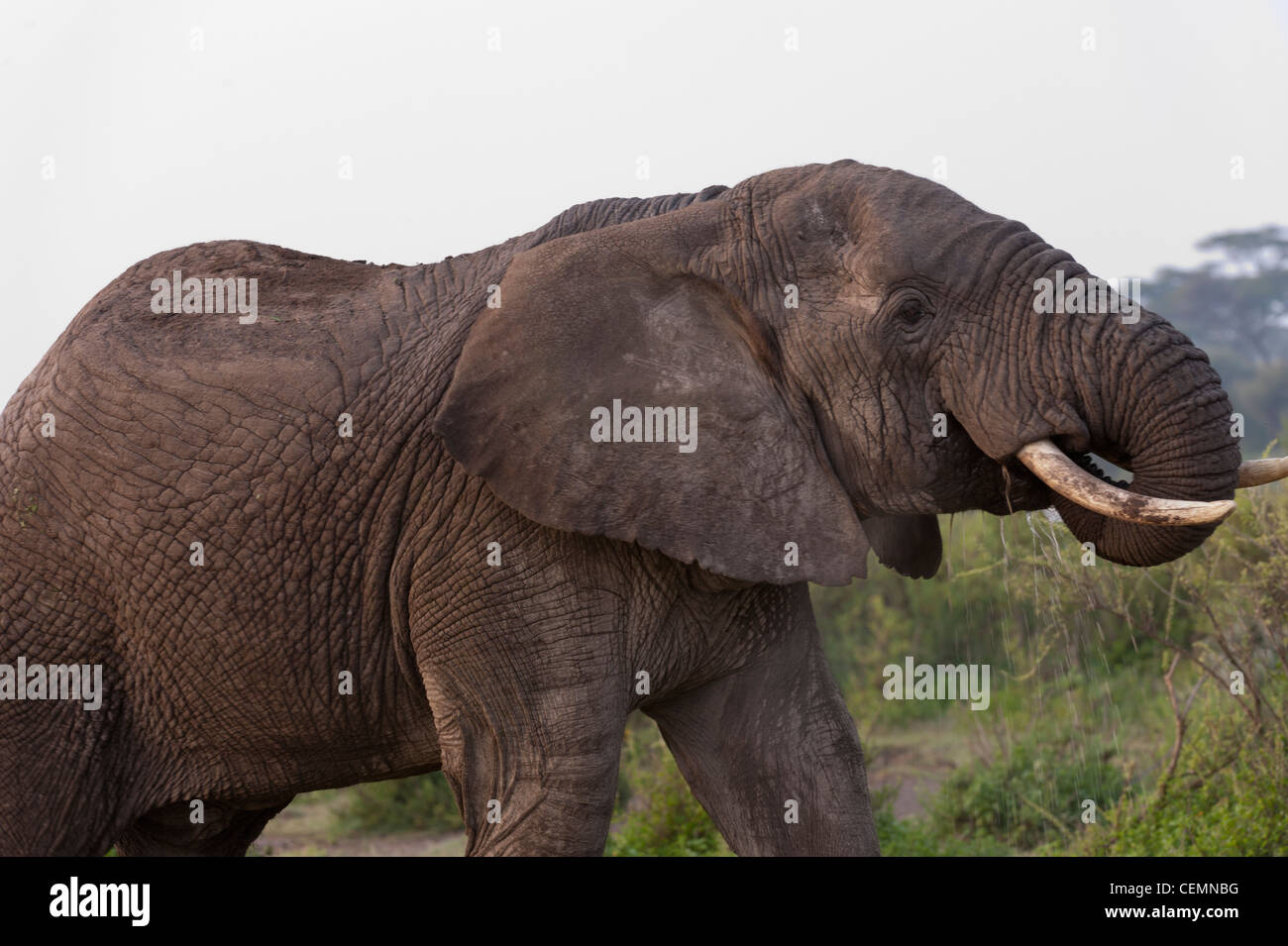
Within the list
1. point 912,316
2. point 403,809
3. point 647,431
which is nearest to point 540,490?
point 647,431

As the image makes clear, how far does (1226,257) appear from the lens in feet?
132

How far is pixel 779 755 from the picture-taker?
491 cm

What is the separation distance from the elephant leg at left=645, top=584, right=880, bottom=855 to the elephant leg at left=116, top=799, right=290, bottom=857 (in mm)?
1463

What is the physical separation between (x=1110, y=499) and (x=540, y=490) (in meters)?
1.50

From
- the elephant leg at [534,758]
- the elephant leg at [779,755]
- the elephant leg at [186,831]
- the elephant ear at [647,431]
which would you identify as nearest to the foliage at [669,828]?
the elephant leg at [186,831]

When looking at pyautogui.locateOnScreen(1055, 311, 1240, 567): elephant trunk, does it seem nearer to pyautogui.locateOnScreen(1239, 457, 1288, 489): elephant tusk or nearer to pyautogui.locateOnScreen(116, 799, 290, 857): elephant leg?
pyautogui.locateOnScreen(1239, 457, 1288, 489): elephant tusk

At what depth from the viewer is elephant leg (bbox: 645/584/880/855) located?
4.89 m

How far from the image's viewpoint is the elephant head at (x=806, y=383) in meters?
4.24

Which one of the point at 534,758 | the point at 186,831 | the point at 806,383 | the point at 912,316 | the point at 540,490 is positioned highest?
the point at 912,316

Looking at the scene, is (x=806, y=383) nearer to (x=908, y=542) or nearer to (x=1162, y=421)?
(x=908, y=542)

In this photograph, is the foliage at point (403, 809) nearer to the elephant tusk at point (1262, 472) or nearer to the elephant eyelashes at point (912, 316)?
the elephant eyelashes at point (912, 316)

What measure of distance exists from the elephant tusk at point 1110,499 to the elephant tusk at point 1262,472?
20cm

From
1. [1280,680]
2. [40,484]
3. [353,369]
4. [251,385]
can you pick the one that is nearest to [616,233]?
[353,369]
